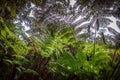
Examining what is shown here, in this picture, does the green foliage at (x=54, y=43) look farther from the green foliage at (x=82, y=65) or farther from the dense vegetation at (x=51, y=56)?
the green foliage at (x=82, y=65)

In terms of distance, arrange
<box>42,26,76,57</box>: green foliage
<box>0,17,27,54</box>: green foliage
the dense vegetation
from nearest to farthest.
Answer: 1. <box>0,17,27,54</box>: green foliage
2. the dense vegetation
3. <box>42,26,76,57</box>: green foliage

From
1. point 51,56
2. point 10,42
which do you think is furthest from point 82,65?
point 10,42

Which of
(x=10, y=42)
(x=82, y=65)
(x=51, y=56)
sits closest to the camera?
(x=10, y=42)

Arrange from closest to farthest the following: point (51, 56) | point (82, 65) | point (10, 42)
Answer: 1. point (10, 42)
2. point (82, 65)
3. point (51, 56)

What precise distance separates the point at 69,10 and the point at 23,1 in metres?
1.40

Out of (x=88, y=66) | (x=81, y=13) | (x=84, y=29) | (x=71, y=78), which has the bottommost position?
(x=71, y=78)

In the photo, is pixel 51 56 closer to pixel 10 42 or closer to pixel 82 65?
pixel 82 65

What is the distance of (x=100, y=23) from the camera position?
270 centimetres

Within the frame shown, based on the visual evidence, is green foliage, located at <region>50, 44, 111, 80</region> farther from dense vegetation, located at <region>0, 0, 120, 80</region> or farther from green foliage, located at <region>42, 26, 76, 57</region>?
green foliage, located at <region>42, 26, 76, 57</region>

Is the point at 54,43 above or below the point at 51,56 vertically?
above

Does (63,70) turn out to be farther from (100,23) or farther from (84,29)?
(84,29)

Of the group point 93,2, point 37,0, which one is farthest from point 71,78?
point 93,2

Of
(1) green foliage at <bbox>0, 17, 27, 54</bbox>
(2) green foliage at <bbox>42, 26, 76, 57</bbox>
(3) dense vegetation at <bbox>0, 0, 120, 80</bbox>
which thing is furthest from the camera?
(2) green foliage at <bbox>42, 26, 76, 57</bbox>

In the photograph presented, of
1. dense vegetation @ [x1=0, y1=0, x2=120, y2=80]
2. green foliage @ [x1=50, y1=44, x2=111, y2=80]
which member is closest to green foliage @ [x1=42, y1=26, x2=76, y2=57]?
dense vegetation @ [x1=0, y1=0, x2=120, y2=80]
